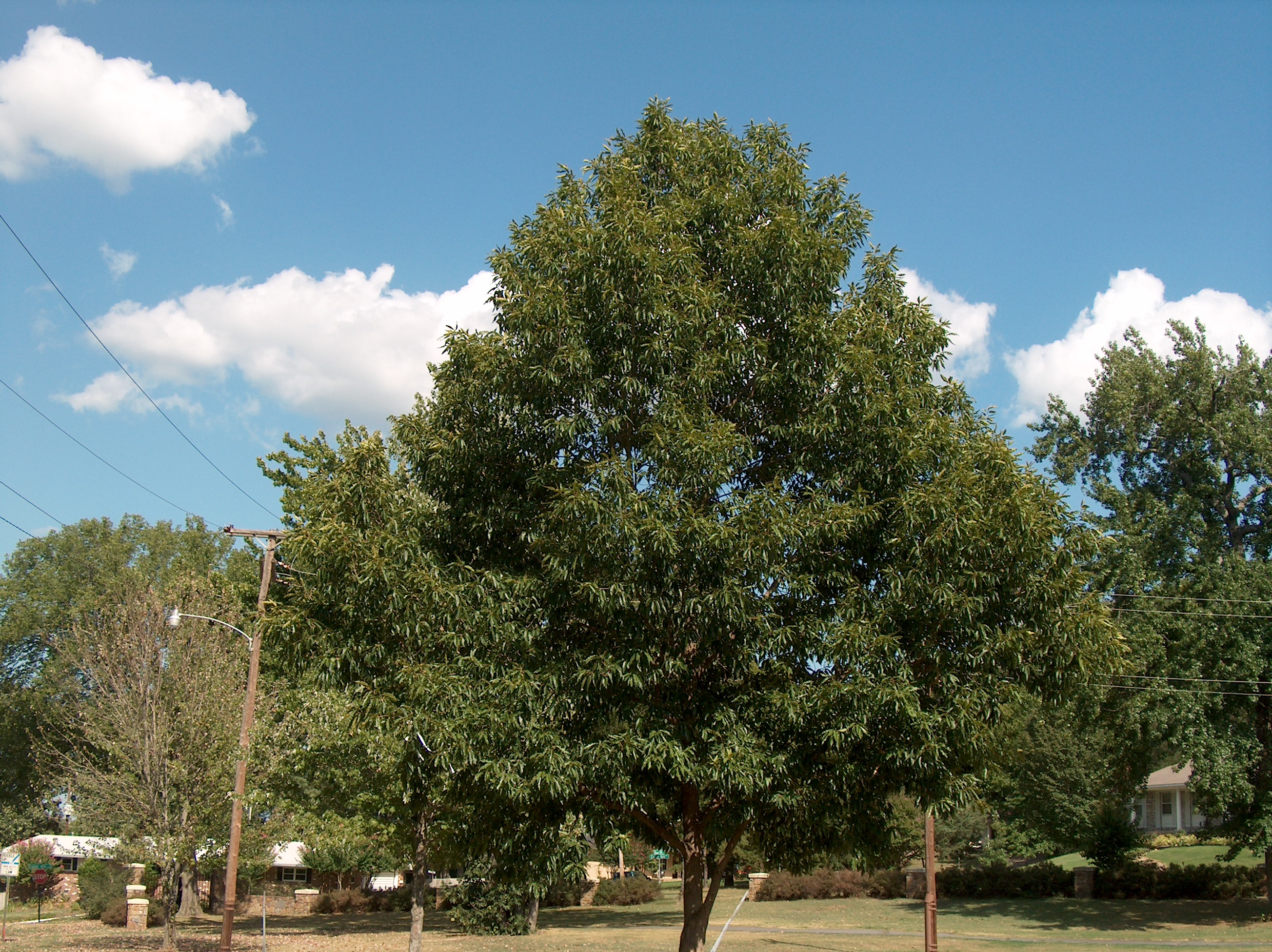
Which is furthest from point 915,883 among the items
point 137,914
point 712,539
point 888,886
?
point 712,539

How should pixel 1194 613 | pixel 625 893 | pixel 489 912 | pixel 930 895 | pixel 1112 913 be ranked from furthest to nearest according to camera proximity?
pixel 625 893, pixel 1112 913, pixel 489 912, pixel 1194 613, pixel 930 895

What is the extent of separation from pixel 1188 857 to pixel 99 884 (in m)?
53.3

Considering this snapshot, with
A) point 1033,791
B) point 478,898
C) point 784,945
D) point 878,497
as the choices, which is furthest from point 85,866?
point 878,497

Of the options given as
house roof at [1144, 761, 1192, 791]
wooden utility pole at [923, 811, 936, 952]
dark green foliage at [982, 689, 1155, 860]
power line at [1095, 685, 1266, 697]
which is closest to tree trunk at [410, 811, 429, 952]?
wooden utility pole at [923, 811, 936, 952]

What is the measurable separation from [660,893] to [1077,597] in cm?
4768

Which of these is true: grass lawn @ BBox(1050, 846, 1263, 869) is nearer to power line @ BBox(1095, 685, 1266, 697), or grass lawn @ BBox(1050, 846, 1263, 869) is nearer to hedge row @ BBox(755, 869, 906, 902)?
hedge row @ BBox(755, 869, 906, 902)

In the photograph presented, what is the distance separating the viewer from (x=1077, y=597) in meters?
9.28

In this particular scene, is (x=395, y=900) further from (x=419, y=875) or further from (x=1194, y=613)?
(x=1194, y=613)

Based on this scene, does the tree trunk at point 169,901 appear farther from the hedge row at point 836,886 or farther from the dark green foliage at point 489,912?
the hedge row at point 836,886

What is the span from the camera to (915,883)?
45.8 m

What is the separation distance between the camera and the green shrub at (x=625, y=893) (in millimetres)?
47438

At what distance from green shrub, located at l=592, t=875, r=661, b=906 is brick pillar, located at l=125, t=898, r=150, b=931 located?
67.9 feet

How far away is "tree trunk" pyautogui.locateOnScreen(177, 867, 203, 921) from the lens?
137 feet

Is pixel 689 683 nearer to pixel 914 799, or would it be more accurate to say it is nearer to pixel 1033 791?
pixel 914 799
